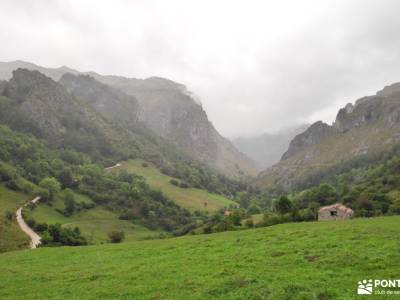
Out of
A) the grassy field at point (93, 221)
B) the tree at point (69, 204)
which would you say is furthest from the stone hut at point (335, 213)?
the tree at point (69, 204)

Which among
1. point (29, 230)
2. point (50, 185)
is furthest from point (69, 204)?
point (29, 230)

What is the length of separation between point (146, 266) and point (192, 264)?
4808 millimetres

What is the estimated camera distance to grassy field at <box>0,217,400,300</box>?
2345 centimetres

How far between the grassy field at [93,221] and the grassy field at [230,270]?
317 ft

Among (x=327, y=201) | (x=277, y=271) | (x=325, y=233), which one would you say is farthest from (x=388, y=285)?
(x=327, y=201)

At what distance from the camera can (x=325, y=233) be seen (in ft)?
137

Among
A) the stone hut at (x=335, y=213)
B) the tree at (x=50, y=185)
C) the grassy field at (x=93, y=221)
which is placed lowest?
the grassy field at (x=93, y=221)

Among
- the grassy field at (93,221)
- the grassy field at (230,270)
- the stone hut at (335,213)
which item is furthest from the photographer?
the grassy field at (93,221)

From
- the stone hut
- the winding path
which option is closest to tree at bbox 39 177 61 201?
the winding path

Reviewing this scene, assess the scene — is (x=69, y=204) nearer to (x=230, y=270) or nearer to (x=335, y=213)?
(x=335, y=213)

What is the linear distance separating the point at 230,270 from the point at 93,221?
466 ft

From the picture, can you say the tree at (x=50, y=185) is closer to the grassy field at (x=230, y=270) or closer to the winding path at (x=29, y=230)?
the winding path at (x=29, y=230)

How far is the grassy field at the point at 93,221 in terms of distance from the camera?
14150 centimetres

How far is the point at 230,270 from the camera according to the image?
29094 mm
